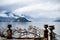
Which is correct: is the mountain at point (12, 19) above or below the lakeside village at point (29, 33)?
above

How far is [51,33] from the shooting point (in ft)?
12.1

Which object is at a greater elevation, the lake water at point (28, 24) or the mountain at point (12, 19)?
the mountain at point (12, 19)

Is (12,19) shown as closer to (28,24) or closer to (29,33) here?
(28,24)

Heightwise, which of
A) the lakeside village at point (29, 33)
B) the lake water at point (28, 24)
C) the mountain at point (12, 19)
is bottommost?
the lakeside village at point (29, 33)

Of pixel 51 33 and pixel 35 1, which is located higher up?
pixel 35 1

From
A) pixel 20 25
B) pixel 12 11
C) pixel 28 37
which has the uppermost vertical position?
pixel 12 11

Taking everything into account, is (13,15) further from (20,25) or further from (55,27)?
(55,27)

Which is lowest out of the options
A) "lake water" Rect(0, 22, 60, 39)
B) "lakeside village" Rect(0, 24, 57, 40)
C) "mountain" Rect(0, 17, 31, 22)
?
"lakeside village" Rect(0, 24, 57, 40)

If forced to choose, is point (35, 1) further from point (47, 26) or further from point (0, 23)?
point (0, 23)

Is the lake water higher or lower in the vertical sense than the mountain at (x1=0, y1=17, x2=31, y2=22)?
lower

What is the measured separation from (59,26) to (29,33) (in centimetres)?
65

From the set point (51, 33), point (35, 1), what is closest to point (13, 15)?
point (35, 1)

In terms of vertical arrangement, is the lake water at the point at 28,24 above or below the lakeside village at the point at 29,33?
above

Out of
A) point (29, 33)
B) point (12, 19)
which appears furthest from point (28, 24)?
point (12, 19)
